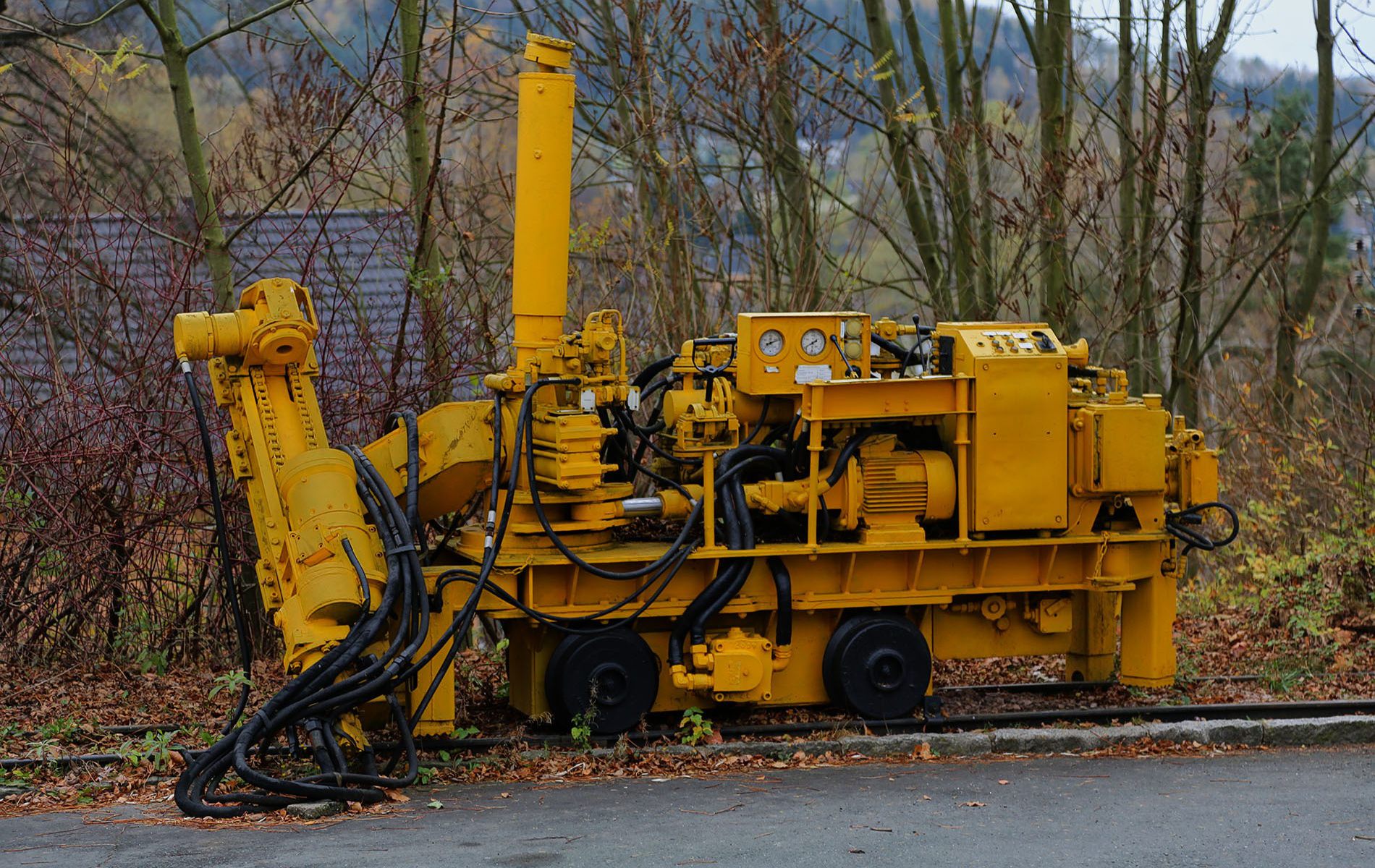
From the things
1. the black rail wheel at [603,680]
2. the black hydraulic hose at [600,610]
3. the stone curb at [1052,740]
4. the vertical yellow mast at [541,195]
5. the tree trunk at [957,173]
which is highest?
the tree trunk at [957,173]

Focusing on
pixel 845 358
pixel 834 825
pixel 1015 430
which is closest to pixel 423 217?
pixel 845 358

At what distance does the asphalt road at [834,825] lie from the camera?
6348 millimetres

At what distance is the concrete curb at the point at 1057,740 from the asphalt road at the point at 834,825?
304mm

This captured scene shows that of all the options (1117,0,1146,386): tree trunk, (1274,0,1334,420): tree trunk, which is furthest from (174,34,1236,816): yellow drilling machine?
(1274,0,1334,420): tree trunk

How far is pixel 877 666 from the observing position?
8.93 metres

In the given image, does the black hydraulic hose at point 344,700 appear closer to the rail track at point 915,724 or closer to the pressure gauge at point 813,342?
the rail track at point 915,724

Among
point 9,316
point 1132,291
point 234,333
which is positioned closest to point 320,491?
point 234,333

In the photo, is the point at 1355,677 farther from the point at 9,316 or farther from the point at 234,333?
the point at 9,316

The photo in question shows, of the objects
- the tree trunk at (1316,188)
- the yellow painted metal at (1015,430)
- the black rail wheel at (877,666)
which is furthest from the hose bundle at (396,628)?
the tree trunk at (1316,188)

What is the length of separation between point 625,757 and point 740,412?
2187 mm

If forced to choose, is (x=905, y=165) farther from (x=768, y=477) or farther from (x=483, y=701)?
(x=483, y=701)

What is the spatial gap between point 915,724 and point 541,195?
3824 millimetres

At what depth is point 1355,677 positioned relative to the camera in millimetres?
10367

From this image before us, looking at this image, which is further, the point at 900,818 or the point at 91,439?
the point at 91,439
